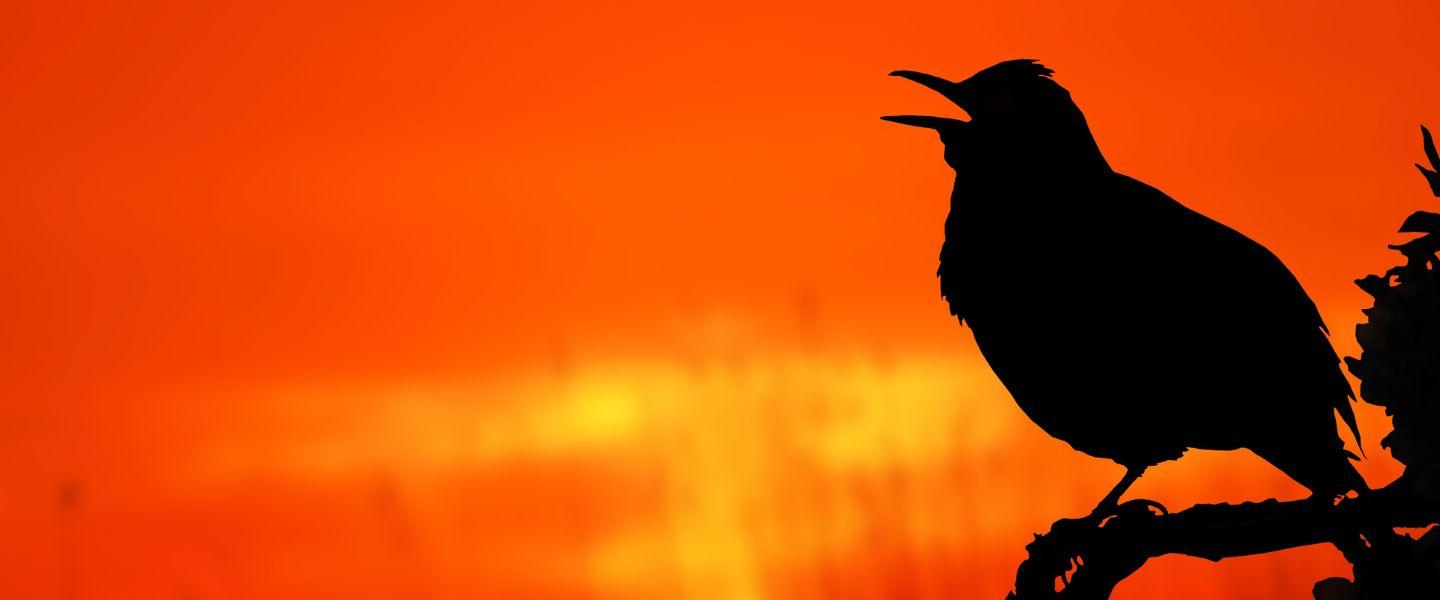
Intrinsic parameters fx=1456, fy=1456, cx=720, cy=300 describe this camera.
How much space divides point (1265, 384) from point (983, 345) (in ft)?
4.00

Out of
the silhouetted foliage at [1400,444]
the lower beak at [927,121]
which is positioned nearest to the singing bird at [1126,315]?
the lower beak at [927,121]

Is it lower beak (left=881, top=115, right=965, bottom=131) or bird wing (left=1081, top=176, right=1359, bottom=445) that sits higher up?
lower beak (left=881, top=115, right=965, bottom=131)

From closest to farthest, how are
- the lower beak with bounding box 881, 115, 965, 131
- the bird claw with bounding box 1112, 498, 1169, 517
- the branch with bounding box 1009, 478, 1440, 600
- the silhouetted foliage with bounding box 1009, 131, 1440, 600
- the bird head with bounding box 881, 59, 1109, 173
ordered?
the silhouetted foliage with bounding box 1009, 131, 1440, 600 < the branch with bounding box 1009, 478, 1440, 600 < the bird claw with bounding box 1112, 498, 1169, 517 < the bird head with bounding box 881, 59, 1109, 173 < the lower beak with bounding box 881, 115, 965, 131

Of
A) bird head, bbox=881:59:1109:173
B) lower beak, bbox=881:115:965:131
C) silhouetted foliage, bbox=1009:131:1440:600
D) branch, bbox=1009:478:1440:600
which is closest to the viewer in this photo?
silhouetted foliage, bbox=1009:131:1440:600

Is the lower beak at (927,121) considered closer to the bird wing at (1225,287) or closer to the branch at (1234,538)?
the bird wing at (1225,287)

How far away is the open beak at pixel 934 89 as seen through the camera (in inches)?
272

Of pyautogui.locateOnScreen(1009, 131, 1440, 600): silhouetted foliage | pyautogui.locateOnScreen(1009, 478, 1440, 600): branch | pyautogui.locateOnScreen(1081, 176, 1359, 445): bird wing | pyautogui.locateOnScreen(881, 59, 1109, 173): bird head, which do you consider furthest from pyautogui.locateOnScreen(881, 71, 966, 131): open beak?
pyautogui.locateOnScreen(1009, 131, 1440, 600): silhouetted foliage

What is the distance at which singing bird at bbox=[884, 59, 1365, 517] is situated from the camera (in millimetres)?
6172

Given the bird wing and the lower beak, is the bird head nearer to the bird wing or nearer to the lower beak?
the lower beak

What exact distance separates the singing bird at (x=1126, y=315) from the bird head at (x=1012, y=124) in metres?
0.01

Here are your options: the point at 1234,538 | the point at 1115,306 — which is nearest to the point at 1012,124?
the point at 1115,306

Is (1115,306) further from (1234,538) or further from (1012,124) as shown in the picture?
(1234,538)

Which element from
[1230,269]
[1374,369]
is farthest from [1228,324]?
[1374,369]

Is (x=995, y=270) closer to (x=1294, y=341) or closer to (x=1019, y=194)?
(x=1019, y=194)
